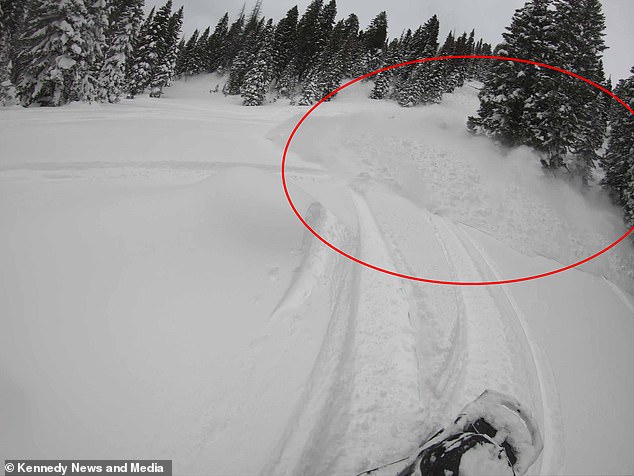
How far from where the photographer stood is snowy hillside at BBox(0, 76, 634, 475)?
3523 mm

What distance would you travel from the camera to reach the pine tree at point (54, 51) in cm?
1719

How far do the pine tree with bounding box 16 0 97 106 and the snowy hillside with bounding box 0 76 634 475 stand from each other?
10713mm

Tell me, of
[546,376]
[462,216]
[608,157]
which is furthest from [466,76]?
[546,376]

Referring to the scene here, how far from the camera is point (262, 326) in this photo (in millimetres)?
4734

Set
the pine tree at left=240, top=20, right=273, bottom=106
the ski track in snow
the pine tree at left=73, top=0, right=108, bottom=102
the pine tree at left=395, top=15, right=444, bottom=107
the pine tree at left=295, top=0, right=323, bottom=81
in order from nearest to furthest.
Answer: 1. the ski track in snow
2. the pine tree at left=73, top=0, right=108, bottom=102
3. the pine tree at left=395, top=15, right=444, bottom=107
4. the pine tree at left=240, top=20, right=273, bottom=106
5. the pine tree at left=295, top=0, right=323, bottom=81

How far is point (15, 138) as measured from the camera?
10.2 m

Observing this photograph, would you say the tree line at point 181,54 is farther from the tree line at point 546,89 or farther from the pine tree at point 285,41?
the tree line at point 546,89

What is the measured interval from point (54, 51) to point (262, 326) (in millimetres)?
22416

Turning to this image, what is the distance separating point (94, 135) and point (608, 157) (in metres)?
28.7

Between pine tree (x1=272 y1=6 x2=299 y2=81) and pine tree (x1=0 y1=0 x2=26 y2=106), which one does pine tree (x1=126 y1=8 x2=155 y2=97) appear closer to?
pine tree (x1=0 y1=0 x2=26 y2=106)

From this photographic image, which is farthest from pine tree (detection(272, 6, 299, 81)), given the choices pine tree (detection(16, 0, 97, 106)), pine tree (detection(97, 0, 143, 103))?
pine tree (detection(16, 0, 97, 106))

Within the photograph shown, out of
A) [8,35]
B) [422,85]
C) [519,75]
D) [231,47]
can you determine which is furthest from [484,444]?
[231,47]

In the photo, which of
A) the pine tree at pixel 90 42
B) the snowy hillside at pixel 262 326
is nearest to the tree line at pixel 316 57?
the pine tree at pixel 90 42

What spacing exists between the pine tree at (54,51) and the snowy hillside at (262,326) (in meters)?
10.7
